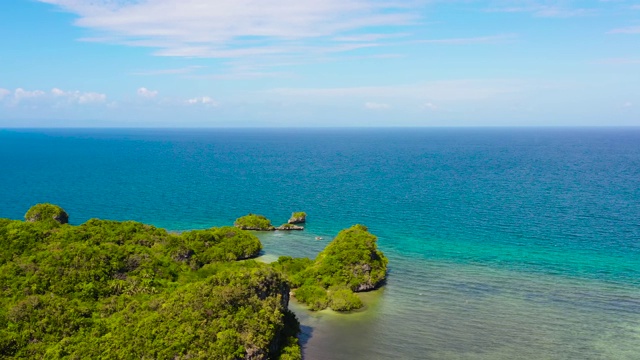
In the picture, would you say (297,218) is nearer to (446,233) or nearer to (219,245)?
(219,245)

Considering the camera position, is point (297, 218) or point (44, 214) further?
point (297, 218)

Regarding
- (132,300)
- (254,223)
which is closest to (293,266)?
(132,300)

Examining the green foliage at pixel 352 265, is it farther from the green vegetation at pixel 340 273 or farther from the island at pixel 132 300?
the island at pixel 132 300

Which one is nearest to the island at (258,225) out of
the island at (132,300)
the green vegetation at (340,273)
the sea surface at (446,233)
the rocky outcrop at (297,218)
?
the rocky outcrop at (297,218)

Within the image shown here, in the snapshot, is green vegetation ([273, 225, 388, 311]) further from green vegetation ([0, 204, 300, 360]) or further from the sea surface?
green vegetation ([0, 204, 300, 360])

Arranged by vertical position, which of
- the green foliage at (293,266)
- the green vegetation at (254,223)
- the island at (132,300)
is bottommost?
the green foliage at (293,266)
